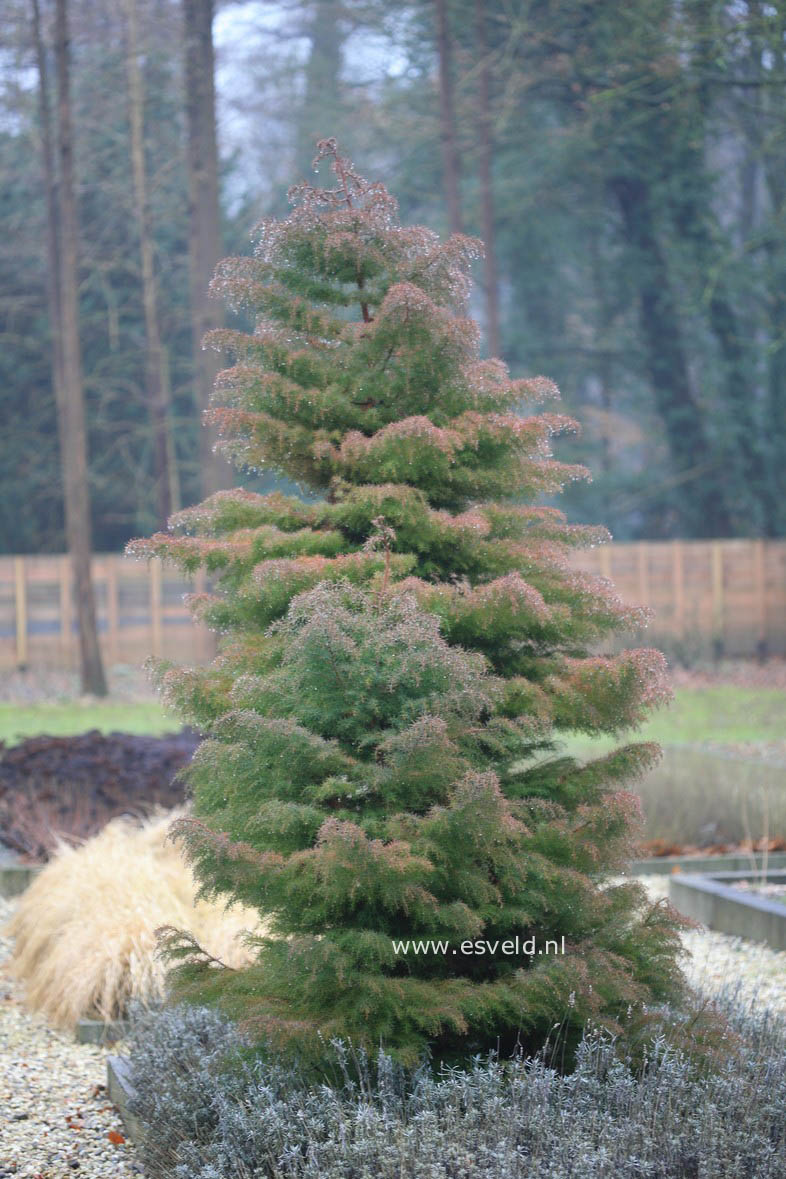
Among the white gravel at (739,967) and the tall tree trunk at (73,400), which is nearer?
the white gravel at (739,967)

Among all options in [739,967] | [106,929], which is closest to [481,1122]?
[106,929]

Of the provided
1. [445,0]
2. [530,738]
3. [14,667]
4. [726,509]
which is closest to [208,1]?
[445,0]

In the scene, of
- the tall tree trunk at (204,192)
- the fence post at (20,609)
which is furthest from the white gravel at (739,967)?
the fence post at (20,609)

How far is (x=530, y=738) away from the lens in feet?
12.6

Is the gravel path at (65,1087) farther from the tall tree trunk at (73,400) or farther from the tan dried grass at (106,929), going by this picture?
the tall tree trunk at (73,400)

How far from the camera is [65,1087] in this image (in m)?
4.80

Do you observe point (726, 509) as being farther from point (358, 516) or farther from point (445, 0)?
point (358, 516)

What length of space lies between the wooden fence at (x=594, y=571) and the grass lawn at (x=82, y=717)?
3.26 m

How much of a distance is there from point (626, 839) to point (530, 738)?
440 millimetres

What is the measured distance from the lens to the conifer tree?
138 inches

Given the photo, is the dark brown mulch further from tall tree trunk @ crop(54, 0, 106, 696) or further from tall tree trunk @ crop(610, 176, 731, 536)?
tall tree trunk @ crop(610, 176, 731, 536)

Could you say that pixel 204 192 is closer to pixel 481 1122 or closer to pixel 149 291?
pixel 149 291

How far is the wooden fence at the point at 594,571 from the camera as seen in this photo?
72.8 feet

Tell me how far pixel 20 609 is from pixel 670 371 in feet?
44.0
